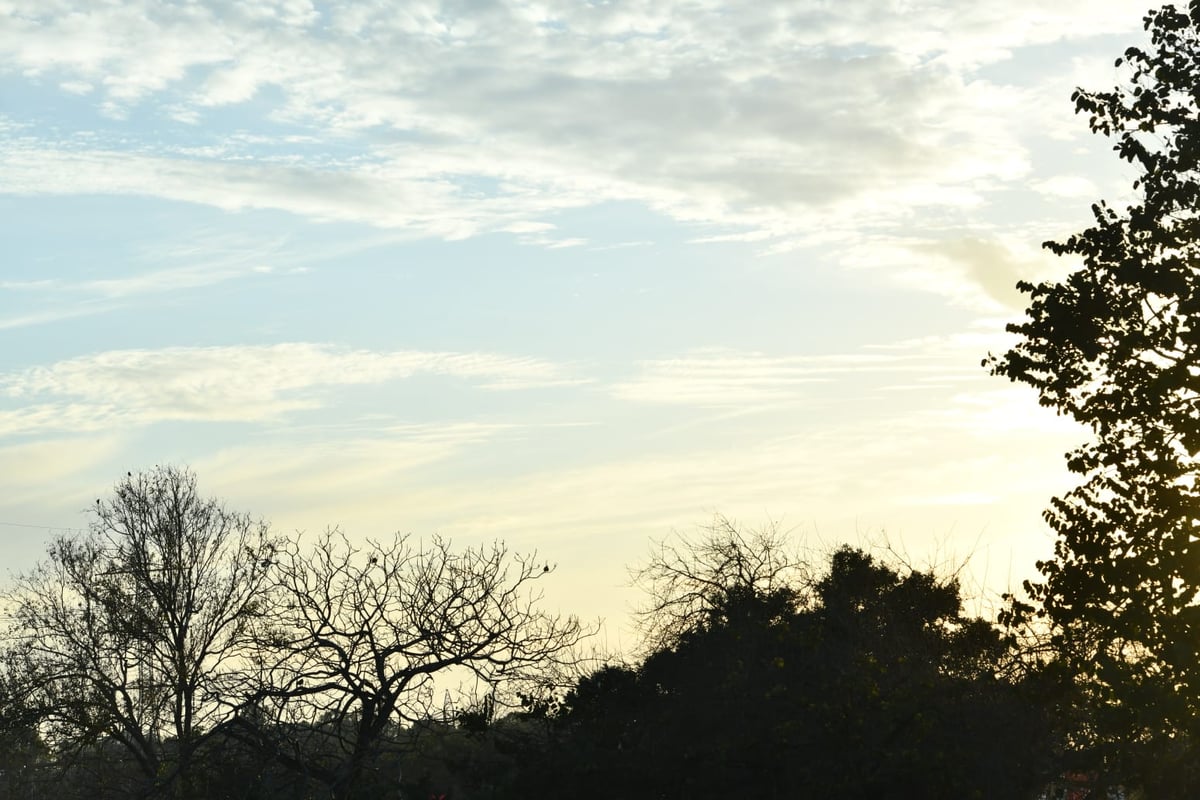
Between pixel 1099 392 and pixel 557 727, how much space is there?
35.5 ft

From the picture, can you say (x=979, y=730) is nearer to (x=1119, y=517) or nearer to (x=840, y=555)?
(x=1119, y=517)

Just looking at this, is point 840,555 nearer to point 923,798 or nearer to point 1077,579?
point 1077,579

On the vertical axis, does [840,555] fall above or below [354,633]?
above

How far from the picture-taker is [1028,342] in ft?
79.6

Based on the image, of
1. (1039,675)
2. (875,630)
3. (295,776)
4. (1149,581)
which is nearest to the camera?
(295,776)

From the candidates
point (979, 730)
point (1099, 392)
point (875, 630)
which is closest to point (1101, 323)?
point (1099, 392)

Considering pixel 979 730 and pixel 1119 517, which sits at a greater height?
pixel 1119 517

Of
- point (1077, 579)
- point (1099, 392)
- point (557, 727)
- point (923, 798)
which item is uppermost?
point (1099, 392)

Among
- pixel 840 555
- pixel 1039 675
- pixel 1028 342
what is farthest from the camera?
pixel 840 555

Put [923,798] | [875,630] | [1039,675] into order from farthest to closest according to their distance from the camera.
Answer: [875,630] → [1039,675] → [923,798]

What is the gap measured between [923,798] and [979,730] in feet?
8.25

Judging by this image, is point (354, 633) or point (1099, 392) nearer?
point (354, 633)

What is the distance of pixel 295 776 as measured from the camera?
18.0m

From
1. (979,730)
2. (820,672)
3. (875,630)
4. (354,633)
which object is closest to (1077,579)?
(979,730)
